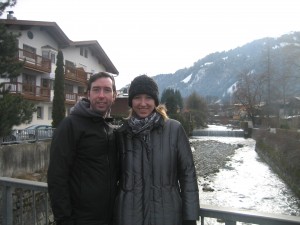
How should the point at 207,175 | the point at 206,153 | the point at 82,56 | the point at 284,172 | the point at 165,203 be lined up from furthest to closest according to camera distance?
the point at 82,56
the point at 206,153
the point at 207,175
the point at 284,172
the point at 165,203

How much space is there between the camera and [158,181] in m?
2.60

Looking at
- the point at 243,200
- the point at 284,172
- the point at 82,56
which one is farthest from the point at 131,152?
the point at 82,56

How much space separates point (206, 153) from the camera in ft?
111

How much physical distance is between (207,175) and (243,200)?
21.0ft

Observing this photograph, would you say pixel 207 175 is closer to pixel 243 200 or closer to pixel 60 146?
pixel 243 200

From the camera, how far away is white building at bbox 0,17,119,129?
27.0m

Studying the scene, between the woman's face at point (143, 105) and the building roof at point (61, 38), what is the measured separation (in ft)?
65.6

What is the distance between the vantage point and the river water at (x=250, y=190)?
51.8 ft

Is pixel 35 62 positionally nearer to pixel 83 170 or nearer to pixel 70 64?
pixel 70 64

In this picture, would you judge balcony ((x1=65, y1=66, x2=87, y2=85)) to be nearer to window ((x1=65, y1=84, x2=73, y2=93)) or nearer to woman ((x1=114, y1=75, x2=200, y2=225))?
window ((x1=65, y1=84, x2=73, y2=93))

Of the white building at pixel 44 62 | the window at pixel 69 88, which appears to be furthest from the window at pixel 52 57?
the window at pixel 69 88

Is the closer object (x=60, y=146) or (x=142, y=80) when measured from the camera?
(x=60, y=146)

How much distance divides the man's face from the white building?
22.4 metres

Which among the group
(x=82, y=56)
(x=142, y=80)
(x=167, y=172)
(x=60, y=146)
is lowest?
(x=167, y=172)
